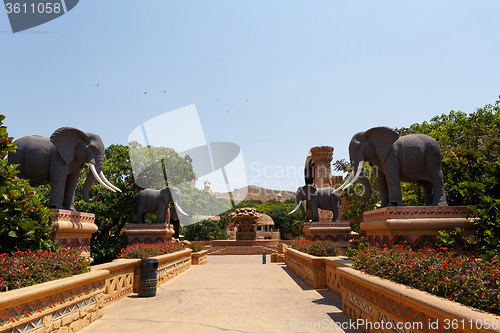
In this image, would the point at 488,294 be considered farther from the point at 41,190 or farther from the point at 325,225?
the point at 41,190

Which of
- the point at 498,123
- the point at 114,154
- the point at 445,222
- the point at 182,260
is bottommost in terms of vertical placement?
the point at 182,260

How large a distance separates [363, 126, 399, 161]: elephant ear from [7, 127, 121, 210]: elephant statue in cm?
711

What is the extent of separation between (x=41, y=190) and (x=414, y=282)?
60.1ft

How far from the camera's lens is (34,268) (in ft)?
17.3


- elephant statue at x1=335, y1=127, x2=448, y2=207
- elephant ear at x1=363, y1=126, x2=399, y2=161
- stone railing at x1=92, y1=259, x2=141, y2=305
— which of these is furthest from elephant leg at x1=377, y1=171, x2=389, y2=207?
stone railing at x1=92, y1=259, x2=141, y2=305

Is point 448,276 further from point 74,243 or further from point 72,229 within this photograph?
point 74,243

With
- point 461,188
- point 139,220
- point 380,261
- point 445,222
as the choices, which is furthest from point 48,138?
point 461,188

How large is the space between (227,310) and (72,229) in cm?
415

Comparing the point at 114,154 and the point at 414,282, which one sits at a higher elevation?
the point at 114,154

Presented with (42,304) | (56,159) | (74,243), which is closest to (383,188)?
(42,304)

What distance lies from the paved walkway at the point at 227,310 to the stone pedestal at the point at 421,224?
6.56ft

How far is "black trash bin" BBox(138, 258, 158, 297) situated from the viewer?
29.4ft

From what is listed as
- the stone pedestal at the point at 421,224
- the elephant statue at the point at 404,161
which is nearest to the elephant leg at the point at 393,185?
the elephant statue at the point at 404,161

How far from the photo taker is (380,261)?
18.9 ft
